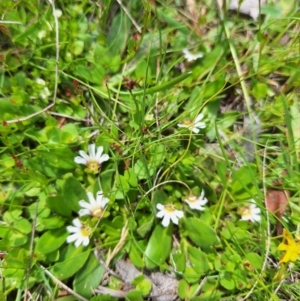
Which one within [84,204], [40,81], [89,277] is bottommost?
[89,277]

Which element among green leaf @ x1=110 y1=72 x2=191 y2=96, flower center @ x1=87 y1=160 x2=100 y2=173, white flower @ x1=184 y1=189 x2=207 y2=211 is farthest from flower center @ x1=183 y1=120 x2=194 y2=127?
flower center @ x1=87 y1=160 x2=100 y2=173

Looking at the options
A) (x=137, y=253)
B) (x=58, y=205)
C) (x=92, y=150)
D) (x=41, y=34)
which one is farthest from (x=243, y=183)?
(x=41, y=34)

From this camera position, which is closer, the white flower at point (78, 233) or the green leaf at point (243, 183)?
the white flower at point (78, 233)

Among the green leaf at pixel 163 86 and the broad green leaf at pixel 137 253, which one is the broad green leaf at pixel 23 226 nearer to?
the broad green leaf at pixel 137 253

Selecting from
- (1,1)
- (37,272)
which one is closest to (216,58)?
(1,1)

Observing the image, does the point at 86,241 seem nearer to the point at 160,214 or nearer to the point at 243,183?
the point at 160,214

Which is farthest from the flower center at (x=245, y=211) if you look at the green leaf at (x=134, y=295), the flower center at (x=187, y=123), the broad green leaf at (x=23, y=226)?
the broad green leaf at (x=23, y=226)

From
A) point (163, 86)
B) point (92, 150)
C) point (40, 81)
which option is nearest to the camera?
point (163, 86)
